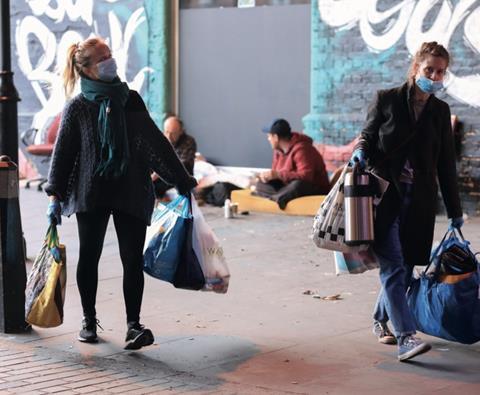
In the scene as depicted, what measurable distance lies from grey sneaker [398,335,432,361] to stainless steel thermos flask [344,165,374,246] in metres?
0.61

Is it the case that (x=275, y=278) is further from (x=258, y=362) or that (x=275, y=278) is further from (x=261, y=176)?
(x=261, y=176)

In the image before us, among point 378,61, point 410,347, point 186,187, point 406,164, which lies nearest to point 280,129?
point 378,61

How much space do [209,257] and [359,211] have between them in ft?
3.64

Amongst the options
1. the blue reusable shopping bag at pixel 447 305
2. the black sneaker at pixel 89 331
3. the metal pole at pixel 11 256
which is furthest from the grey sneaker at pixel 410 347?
the metal pole at pixel 11 256

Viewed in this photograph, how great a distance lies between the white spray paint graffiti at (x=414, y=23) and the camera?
1266 centimetres

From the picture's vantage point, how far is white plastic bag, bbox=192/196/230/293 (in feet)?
22.1

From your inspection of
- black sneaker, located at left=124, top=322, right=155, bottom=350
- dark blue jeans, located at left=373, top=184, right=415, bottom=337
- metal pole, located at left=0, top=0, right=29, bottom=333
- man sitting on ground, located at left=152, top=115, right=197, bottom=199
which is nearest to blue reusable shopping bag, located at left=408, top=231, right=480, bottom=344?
dark blue jeans, located at left=373, top=184, right=415, bottom=337

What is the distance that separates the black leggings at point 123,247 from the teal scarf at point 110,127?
271 millimetres

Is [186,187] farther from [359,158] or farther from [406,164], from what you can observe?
[406,164]

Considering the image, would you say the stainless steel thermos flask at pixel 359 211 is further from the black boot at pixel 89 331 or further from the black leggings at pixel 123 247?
the black boot at pixel 89 331

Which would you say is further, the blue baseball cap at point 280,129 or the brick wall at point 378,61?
the blue baseball cap at point 280,129

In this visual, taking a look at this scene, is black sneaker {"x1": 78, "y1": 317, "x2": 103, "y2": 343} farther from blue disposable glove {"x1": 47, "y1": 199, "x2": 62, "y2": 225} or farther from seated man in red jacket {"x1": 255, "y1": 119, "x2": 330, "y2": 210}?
seated man in red jacket {"x1": 255, "y1": 119, "x2": 330, "y2": 210}

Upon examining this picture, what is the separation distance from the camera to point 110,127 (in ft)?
21.1

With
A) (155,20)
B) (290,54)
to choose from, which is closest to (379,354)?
(290,54)
